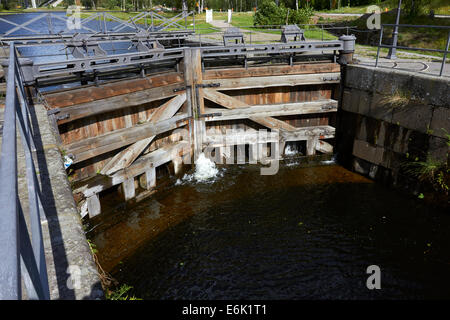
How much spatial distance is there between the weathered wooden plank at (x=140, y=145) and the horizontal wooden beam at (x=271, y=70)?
1.28m

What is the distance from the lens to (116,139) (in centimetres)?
944

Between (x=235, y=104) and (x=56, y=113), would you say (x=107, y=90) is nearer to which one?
(x=56, y=113)

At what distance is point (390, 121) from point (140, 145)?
23.9ft

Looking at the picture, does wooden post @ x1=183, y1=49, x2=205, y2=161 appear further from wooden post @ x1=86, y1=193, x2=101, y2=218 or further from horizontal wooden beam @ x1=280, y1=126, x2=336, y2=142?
wooden post @ x1=86, y1=193, x2=101, y2=218

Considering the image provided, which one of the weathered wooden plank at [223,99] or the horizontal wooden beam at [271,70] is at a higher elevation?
the horizontal wooden beam at [271,70]

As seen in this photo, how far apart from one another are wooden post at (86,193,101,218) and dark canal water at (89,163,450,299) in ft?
1.20

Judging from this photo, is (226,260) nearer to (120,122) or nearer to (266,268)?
(266,268)

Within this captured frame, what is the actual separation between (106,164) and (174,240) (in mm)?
3029

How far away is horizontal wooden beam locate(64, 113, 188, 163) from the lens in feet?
28.5

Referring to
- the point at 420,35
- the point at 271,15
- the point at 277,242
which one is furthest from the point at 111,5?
the point at 277,242

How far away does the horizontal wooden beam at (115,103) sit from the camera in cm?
834

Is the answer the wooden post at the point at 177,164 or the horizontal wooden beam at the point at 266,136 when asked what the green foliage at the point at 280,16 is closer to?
the horizontal wooden beam at the point at 266,136

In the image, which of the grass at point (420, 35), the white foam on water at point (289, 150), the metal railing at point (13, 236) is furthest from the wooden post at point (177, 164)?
the grass at point (420, 35)

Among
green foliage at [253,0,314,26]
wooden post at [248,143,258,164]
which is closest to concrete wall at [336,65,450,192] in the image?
wooden post at [248,143,258,164]
